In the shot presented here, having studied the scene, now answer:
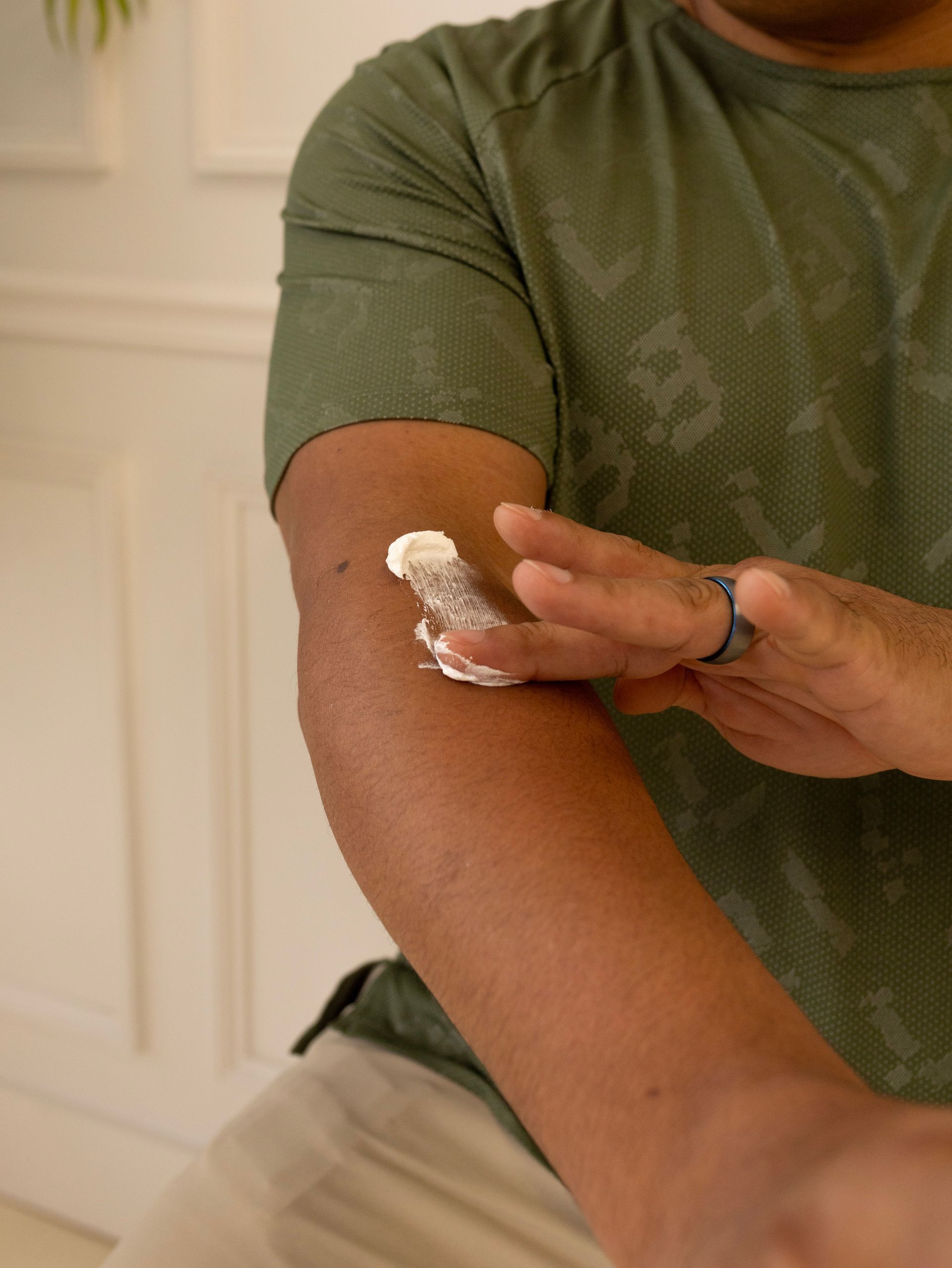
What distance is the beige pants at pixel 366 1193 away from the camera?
2.74 feet

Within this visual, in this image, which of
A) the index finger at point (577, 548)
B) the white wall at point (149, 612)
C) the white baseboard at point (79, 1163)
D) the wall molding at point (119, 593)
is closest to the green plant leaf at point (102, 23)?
the white wall at point (149, 612)

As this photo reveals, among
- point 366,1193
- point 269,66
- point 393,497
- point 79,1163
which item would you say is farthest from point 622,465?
point 79,1163

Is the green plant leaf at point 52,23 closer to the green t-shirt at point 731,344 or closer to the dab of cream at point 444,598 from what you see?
the green t-shirt at point 731,344

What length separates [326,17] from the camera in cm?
124

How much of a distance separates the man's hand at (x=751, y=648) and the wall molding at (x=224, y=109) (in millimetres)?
873

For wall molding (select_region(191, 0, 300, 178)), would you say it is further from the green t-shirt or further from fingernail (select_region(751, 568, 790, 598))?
fingernail (select_region(751, 568, 790, 598))

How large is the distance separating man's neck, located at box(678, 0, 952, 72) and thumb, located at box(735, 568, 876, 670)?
1.74 feet

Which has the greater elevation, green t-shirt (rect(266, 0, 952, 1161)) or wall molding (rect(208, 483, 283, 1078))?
green t-shirt (rect(266, 0, 952, 1161))

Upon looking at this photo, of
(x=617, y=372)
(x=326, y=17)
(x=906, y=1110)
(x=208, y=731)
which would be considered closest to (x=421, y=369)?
(x=617, y=372)

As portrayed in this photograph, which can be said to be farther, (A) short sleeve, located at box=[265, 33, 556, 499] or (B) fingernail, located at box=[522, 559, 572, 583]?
(A) short sleeve, located at box=[265, 33, 556, 499]

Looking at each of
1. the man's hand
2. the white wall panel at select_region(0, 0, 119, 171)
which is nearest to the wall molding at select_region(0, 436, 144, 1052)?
the white wall panel at select_region(0, 0, 119, 171)

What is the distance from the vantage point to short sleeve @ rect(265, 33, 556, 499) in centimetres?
75

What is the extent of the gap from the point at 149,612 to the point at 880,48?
3.58 ft

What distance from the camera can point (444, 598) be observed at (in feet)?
2.09
